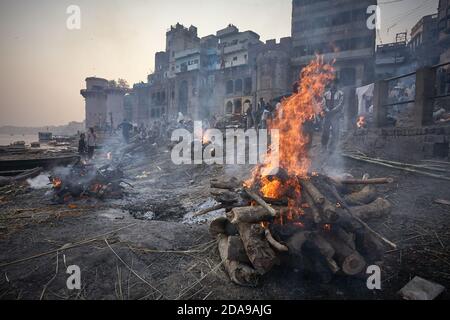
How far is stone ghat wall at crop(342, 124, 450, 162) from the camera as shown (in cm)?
704

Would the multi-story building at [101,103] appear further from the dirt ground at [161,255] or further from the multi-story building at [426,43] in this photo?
the dirt ground at [161,255]

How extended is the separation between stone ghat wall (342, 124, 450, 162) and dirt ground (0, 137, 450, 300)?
4.43 feet

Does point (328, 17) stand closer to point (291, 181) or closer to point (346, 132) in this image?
point (346, 132)

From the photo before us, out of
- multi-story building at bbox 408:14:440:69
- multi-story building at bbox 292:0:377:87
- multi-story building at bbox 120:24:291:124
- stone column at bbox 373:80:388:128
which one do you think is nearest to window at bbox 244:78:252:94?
multi-story building at bbox 120:24:291:124

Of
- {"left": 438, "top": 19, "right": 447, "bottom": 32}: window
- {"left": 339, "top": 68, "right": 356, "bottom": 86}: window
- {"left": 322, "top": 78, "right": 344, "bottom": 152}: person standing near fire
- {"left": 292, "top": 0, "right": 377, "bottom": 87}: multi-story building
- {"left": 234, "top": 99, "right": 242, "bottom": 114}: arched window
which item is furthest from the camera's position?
{"left": 234, "top": 99, "right": 242, "bottom": 114}: arched window

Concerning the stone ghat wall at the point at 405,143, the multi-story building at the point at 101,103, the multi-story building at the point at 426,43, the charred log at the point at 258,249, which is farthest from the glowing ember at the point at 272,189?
the multi-story building at the point at 101,103

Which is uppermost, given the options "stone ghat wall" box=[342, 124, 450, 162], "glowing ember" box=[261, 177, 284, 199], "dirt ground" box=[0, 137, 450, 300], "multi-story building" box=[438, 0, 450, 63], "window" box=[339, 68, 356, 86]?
"multi-story building" box=[438, 0, 450, 63]

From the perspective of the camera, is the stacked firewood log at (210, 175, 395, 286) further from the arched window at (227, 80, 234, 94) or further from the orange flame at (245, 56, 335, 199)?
the arched window at (227, 80, 234, 94)

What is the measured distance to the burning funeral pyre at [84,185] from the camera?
8.14 m

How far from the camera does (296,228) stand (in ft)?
12.0

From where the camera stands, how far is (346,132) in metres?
12.3

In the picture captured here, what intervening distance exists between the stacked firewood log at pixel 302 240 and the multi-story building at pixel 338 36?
33572 millimetres

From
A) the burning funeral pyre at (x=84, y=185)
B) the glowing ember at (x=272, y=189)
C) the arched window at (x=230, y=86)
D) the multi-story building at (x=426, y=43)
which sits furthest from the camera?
the arched window at (x=230, y=86)
